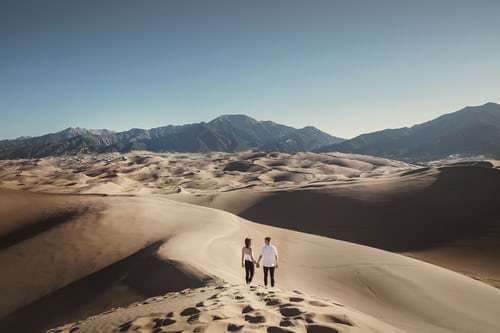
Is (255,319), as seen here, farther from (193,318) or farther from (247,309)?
(193,318)

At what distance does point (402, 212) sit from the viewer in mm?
27547

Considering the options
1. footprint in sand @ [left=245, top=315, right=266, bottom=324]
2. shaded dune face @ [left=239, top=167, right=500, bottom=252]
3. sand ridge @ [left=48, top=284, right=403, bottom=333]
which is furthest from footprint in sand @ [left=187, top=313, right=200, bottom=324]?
shaded dune face @ [left=239, top=167, right=500, bottom=252]

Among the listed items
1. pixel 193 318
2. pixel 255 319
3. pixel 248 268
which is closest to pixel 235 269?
pixel 248 268

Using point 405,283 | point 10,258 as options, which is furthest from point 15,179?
point 405,283

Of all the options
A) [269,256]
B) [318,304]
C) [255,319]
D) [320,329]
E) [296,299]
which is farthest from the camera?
[269,256]

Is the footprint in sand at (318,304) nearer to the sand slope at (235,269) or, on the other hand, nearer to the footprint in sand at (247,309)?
the footprint in sand at (247,309)

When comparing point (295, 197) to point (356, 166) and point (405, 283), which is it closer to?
point (405, 283)

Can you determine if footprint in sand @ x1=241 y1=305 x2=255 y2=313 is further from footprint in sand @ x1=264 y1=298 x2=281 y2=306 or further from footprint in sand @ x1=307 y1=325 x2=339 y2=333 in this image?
footprint in sand @ x1=307 y1=325 x2=339 y2=333

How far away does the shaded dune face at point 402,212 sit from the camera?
2298cm

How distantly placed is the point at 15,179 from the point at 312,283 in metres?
83.9

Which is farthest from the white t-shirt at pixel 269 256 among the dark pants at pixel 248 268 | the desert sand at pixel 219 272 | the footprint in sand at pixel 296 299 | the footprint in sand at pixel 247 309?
the footprint in sand at pixel 247 309

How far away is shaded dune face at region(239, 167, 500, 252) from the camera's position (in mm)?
22984

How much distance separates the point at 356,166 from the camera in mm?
115188

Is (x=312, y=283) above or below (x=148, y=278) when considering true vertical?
below
